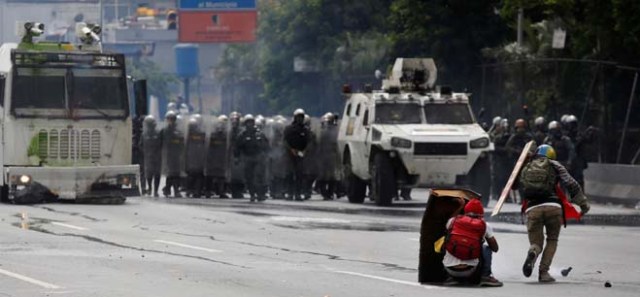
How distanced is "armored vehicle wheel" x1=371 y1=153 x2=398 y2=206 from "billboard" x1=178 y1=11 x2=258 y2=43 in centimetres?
3715

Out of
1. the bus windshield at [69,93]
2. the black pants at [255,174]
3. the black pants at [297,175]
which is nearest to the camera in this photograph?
the bus windshield at [69,93]

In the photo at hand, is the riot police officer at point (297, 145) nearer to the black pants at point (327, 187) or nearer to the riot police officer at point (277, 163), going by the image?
the riot police officer at point (277, 163)

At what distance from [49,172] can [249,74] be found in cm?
5962

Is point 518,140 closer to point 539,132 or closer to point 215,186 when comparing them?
point 539,132

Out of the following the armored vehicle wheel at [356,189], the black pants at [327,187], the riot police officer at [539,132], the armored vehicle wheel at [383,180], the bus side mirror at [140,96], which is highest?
the bus side mirror at [140,96]

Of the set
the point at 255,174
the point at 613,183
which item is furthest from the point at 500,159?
the point at 255,174

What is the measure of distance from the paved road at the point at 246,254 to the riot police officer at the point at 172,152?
7.31m

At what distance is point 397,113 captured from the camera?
32625 millimetres

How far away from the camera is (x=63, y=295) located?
14.5 meters

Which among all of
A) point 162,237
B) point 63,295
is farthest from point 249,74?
point 63,295

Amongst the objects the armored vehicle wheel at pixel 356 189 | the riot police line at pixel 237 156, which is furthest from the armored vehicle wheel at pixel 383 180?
the riot police line at pixel 237 156

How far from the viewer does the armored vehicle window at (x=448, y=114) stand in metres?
32.3

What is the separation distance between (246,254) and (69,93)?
10322mm

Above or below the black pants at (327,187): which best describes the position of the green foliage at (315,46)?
above
